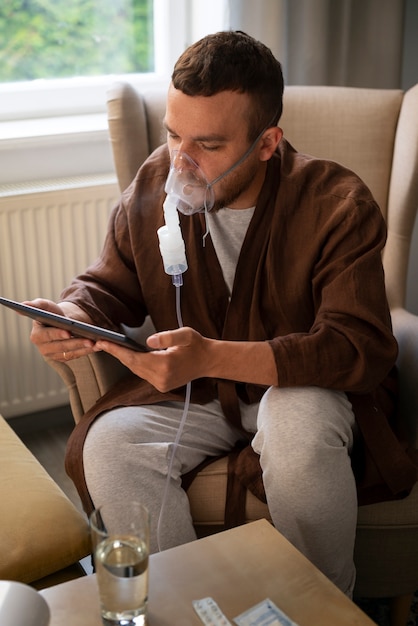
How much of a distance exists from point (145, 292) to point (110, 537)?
32.8 inches

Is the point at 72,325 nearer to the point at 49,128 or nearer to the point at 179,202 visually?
the point at 179,202

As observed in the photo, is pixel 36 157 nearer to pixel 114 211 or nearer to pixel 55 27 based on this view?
pixel 55 27

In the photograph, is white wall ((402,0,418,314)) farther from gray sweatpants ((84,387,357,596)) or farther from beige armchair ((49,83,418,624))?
gray sweatpants ((84,387,357,596))

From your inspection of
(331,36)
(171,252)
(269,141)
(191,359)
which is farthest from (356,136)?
(191,359)

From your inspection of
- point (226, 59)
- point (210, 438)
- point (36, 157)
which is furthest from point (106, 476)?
point (36, 157)

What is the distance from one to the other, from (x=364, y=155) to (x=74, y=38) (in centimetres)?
111

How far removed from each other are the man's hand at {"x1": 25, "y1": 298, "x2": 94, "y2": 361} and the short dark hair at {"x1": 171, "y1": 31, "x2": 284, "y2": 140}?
50cm

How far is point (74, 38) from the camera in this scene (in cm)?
273

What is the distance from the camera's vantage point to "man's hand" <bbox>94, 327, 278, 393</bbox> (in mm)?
1545

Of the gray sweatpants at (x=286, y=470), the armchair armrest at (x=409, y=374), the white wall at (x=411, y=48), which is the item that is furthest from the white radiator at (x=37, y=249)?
the white wall at (x=411, y=48)

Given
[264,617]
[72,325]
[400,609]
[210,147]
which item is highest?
[210,147]

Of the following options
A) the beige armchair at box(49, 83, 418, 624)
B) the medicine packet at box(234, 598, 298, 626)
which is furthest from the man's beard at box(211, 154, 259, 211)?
the medicine packet at box(234, 598, 298, 626)

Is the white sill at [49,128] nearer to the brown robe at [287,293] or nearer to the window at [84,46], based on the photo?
the window at [84,46]

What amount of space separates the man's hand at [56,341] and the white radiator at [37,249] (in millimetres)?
777
